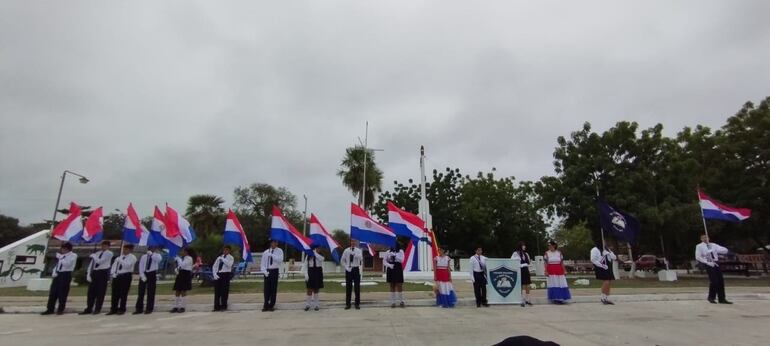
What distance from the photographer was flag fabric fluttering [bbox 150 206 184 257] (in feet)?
45.5

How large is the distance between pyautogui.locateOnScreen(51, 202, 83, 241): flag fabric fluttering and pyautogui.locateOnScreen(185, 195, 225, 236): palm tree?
1201 inches

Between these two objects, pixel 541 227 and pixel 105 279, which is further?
pixel 541 227

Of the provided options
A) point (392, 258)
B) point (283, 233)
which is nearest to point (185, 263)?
point (283, 233)

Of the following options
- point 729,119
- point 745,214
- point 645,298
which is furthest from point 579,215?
point 645,298

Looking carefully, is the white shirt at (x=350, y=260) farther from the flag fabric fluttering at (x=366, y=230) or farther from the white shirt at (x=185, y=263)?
the white shirt at (x=185, y=263)

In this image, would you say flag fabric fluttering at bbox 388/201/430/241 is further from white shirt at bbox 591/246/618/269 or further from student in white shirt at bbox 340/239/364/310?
white shirt at bbox 591/246/618/269

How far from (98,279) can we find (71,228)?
2937 mm

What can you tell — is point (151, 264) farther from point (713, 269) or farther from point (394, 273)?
point (713, 269)

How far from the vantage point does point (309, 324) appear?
30.7 ft

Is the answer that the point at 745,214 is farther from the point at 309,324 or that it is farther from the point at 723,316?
the point at 309,324

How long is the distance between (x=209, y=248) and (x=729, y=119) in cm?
3367

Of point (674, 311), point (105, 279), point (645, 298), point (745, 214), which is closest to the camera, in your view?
point (674, 311)

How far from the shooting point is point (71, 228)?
1425cm

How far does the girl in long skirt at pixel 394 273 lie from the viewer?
12.6 m
